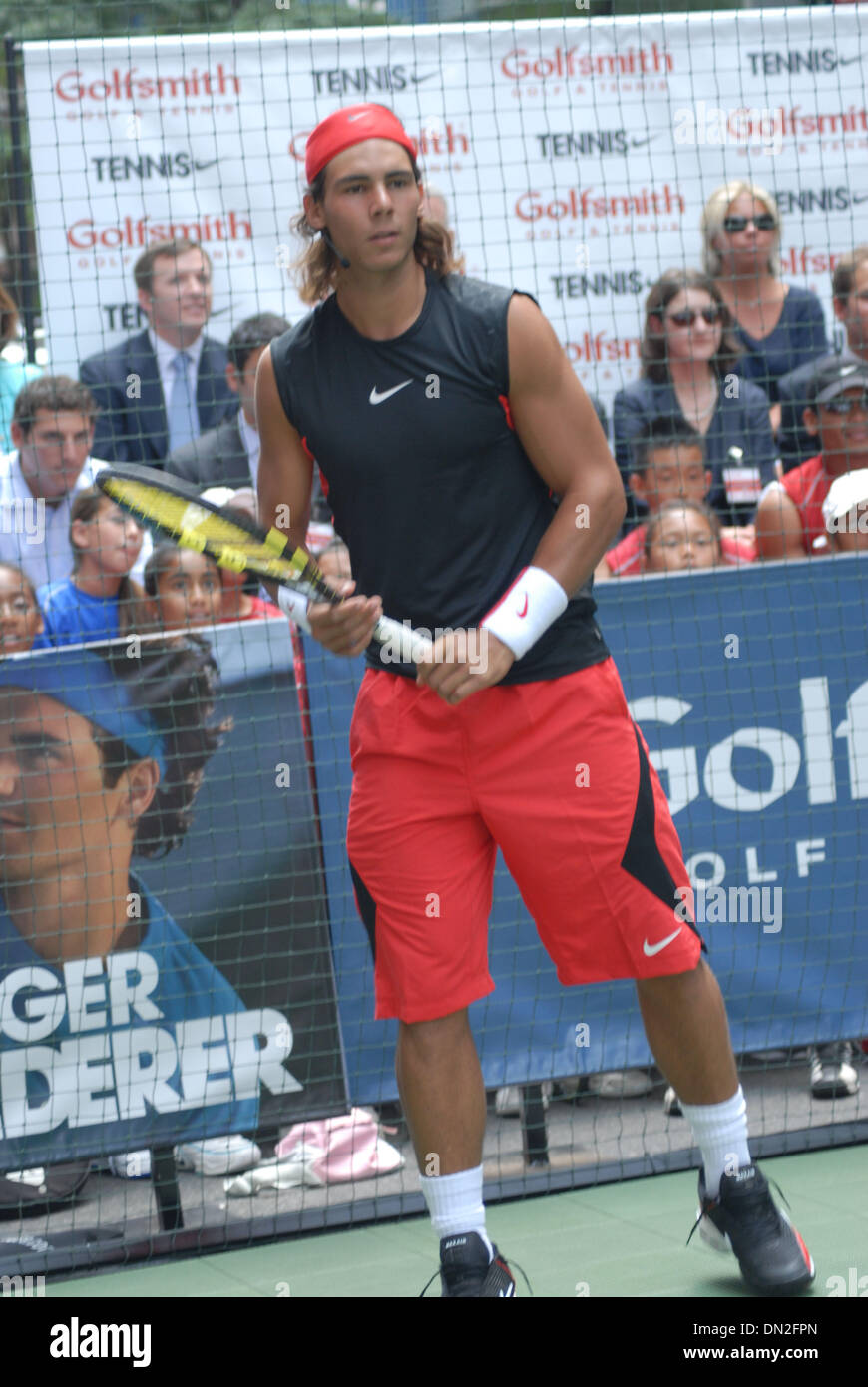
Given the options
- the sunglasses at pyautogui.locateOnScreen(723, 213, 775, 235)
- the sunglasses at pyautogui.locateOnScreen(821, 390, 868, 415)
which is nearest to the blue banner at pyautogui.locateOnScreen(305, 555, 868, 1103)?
the sunglasses at pyautogui.locateOnScreen(821, 390, 868, 415)

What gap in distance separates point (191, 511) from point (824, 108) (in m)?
4.57

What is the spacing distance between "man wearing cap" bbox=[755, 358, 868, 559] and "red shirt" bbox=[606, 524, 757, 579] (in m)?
0.13

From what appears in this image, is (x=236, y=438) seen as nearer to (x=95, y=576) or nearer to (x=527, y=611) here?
(x=95, y=576)

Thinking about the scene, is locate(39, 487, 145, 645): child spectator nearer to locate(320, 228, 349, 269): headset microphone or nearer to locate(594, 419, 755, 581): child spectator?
locate(594, 419, 755, 581): child spectator

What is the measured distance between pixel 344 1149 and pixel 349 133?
102 inches

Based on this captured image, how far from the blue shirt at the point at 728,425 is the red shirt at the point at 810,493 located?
13.6 inches

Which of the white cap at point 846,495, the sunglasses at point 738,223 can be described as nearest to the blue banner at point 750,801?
the white cap at point 846,495

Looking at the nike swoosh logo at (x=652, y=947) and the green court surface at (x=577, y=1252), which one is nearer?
the nike swoosh logo at (x=652, y=947)

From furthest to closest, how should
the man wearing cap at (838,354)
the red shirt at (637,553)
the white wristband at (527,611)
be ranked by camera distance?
the man wearing cap at (838,354) → the red shirt at (637,553) → the white wristband at (527,611)

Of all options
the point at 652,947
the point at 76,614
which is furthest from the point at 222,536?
the point at 76,614

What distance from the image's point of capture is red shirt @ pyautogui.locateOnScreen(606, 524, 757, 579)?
5.11 meters

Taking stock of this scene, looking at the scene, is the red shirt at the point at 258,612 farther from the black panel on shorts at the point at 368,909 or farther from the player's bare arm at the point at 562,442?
the player's bare arm at the point at 562,442

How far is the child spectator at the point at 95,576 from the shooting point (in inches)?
189

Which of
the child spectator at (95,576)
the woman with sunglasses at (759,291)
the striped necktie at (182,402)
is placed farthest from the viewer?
the woman with sunglasses at (759,291)
